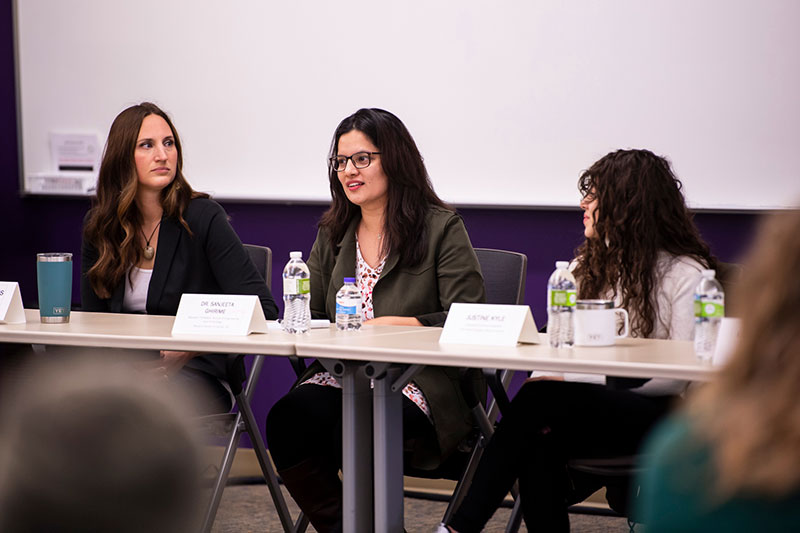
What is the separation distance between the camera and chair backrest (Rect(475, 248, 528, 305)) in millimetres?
3242

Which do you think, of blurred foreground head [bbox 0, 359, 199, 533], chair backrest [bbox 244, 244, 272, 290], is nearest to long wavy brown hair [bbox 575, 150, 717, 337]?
chair backrest [bbox 244, 244, 272, 290]

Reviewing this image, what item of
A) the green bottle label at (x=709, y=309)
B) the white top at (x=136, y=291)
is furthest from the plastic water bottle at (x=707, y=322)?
the white top at (x=136, y=291)

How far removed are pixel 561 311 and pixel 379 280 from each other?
2.71ft

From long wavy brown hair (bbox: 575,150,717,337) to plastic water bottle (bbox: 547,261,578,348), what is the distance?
0.24 metres

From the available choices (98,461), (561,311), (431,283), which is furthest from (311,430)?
(98,461)

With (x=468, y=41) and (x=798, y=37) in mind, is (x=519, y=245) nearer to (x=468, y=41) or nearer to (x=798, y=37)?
(x=468, y=41)

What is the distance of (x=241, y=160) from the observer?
4.30 metres

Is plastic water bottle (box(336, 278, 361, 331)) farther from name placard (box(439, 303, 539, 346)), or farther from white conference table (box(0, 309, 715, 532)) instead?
name placard (box(439, 303, 539, 346))

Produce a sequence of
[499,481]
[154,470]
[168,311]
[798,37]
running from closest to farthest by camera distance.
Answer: [154,470]
[499,481]
[168,311]
[798,37]

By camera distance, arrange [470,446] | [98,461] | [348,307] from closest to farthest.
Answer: [98,461]
[348,307]
[470,446]

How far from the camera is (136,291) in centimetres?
326

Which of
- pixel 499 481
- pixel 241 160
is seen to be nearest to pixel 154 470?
pixel 499 481

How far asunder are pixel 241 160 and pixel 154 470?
12.1 feet

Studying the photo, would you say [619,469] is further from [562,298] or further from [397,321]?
[397,321]
